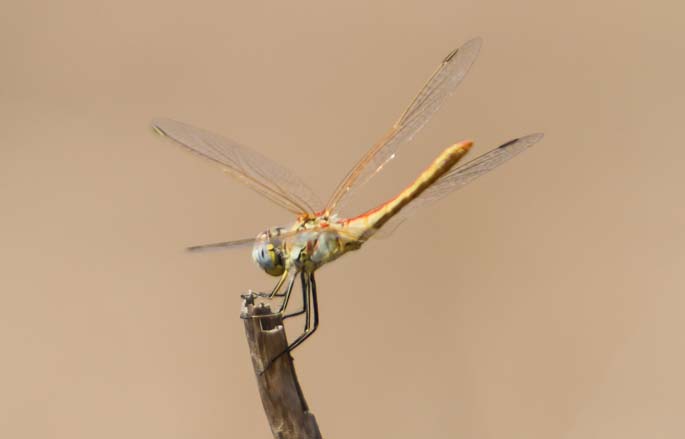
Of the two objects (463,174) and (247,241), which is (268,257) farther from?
(463,174)

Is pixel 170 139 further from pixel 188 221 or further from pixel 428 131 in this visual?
pixel 428 131

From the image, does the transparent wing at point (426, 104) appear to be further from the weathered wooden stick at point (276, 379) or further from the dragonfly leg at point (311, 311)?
the weathered wooden stick at point (276, 379)

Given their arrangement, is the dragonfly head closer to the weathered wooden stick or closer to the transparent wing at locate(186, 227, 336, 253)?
the transparent wing at locate(186, 227, 336, 253)

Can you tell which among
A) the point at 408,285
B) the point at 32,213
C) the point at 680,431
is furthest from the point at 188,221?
the point at 680,431

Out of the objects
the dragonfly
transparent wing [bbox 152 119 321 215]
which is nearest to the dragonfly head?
the dragonfly

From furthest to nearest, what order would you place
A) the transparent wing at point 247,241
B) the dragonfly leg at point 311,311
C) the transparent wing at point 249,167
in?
the transparent wing at point 249,167 → the dragonfly leg at point 311,311 → the transparent wing at point 247,241

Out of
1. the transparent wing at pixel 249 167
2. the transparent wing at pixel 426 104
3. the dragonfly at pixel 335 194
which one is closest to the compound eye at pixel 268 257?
the dragonfly at pixel 335 194

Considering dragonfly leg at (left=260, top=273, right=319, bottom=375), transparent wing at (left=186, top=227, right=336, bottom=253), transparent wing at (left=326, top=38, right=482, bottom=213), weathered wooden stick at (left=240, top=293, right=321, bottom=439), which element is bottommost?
weathered wooden stick at (left=240, top=293, right=321, bottom=439)

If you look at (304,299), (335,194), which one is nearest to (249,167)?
(335,194)
